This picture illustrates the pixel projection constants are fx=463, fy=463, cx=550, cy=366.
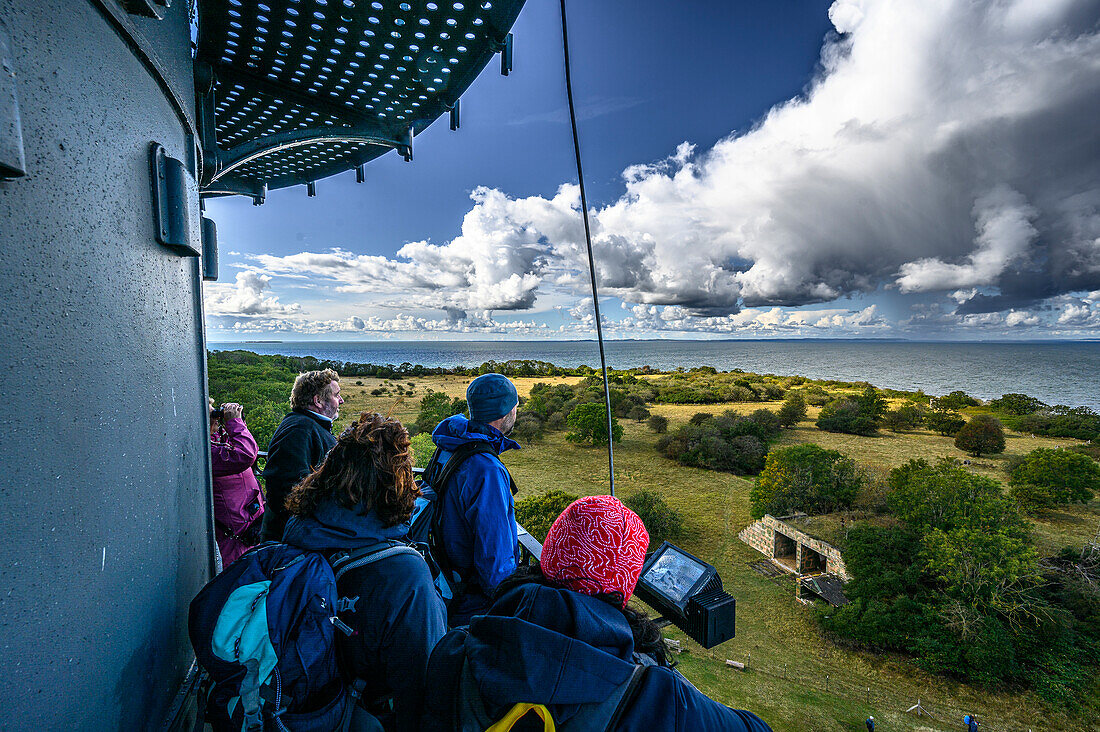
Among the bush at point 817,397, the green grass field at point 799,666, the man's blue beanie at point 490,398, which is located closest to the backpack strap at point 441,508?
the man's blue beanie at point 490,398

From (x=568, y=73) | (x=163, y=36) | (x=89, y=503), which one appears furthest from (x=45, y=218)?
(x=568, y=73)

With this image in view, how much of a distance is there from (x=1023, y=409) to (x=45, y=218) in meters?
46.9

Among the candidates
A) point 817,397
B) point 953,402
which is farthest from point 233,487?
point 953,402

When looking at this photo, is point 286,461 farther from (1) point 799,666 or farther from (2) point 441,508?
(1) point 799,666

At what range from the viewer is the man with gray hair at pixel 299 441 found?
7.34ft

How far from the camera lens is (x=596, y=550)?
3.43 feet

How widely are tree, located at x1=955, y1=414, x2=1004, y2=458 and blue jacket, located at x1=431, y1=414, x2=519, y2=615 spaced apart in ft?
110

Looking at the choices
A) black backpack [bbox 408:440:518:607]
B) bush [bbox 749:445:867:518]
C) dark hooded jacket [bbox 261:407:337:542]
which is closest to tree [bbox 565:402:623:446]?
bush [bbox 749:445:867:518]

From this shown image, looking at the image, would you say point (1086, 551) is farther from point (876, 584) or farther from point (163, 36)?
point (163, 36)

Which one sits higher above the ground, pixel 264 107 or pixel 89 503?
pixel 264 107

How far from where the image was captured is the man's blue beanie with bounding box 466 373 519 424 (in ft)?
6.41

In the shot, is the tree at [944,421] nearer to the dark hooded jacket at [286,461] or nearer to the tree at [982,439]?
the tree at [982,439]

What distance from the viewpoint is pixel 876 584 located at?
39.8 feet

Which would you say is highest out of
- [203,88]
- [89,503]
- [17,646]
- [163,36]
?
[203,88]
